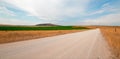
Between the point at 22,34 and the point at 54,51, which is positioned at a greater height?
the point at 54,51

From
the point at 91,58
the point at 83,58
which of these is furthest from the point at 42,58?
the point at 91,58

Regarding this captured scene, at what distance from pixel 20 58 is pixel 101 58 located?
3.90 meters

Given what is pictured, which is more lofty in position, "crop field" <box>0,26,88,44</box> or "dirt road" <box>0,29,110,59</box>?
"dirt road" <box>0,29,110,59</box>

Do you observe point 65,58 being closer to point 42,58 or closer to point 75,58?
point 75,58

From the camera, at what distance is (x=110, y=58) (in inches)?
260

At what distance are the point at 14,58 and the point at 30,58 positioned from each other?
729 mm

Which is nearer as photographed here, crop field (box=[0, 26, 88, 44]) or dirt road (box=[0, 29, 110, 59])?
dirt road (box=[0, 29, 110, 59])

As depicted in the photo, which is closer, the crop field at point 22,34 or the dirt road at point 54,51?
the dirt road at point 54,51

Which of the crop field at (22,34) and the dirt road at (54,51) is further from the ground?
the dirt road at (54,51)

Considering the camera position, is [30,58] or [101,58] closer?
[30,58]

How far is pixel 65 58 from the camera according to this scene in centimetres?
627

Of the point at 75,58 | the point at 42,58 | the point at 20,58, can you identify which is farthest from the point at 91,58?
the point at 20,58

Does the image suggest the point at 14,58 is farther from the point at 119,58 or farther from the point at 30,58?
the point at 119,58

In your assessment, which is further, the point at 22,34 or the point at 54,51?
the point at 22,34
